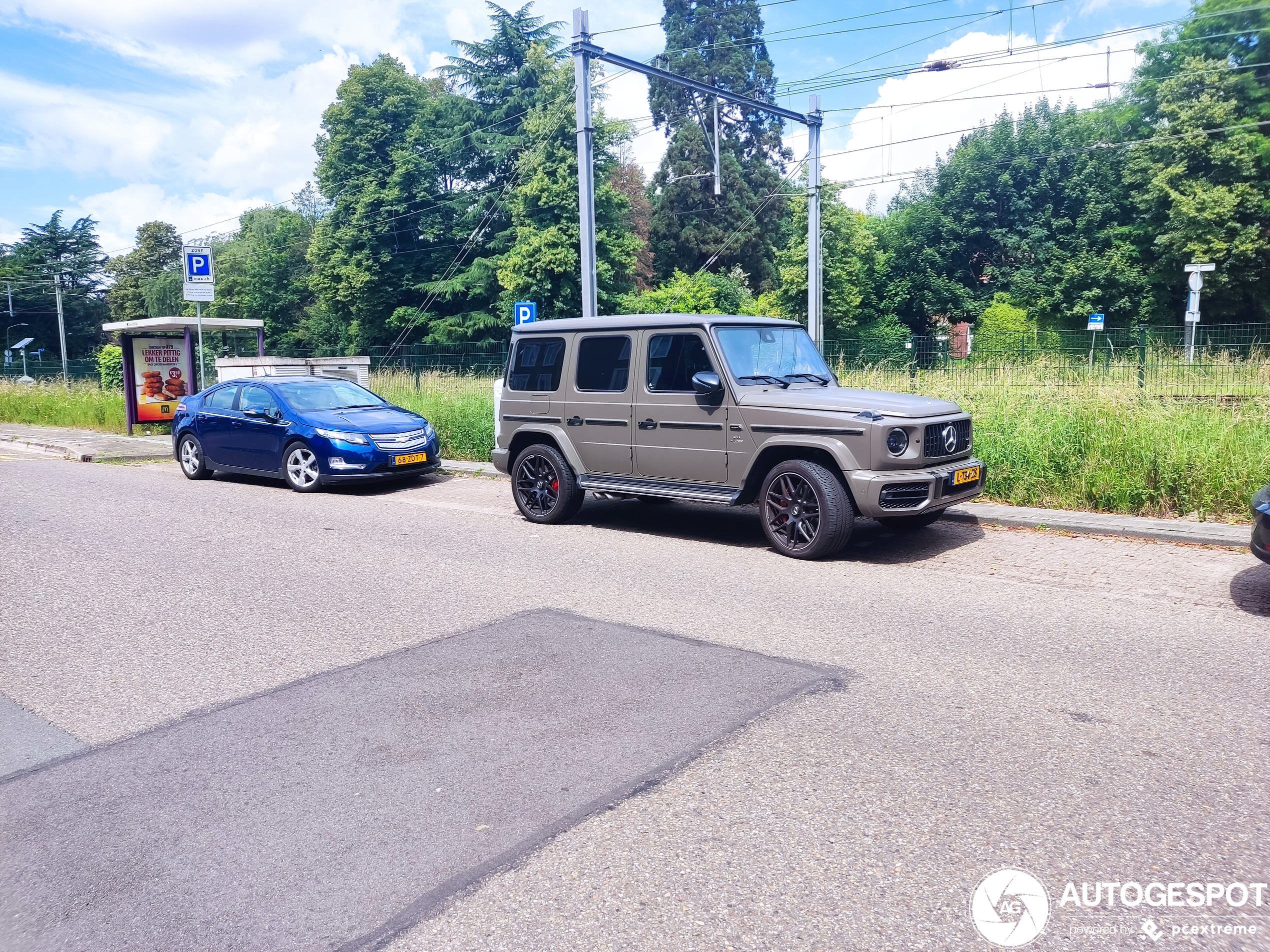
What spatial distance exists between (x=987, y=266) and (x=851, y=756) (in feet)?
182

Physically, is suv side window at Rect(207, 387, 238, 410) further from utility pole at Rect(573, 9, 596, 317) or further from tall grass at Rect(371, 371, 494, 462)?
utility pole at Rect(573, 9, 596, 317)

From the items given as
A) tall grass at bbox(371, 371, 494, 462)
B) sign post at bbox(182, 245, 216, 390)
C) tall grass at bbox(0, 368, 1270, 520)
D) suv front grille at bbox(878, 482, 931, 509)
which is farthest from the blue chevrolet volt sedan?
suv front grille at bbox(878, 482, 931, 509)

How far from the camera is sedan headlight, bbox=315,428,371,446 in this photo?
39.9ft

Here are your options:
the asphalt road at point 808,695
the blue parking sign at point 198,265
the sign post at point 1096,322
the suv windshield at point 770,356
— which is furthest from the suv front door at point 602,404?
the sign post at point 1096,322

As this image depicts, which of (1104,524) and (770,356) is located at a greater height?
(770,356)

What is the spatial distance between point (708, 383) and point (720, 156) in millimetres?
51450

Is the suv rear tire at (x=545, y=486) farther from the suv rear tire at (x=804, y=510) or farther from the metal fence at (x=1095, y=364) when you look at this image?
the metal fence at (x=1095, y=364)

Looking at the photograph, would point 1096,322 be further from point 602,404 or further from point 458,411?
point 602,404

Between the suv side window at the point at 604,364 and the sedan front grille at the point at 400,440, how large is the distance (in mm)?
4146

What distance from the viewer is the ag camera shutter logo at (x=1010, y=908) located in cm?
268

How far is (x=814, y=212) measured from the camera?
18.3 m

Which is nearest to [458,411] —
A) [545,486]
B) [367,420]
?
[367,420]

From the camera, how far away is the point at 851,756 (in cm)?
384

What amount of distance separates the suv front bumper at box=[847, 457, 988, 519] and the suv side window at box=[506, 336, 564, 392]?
137 inches
